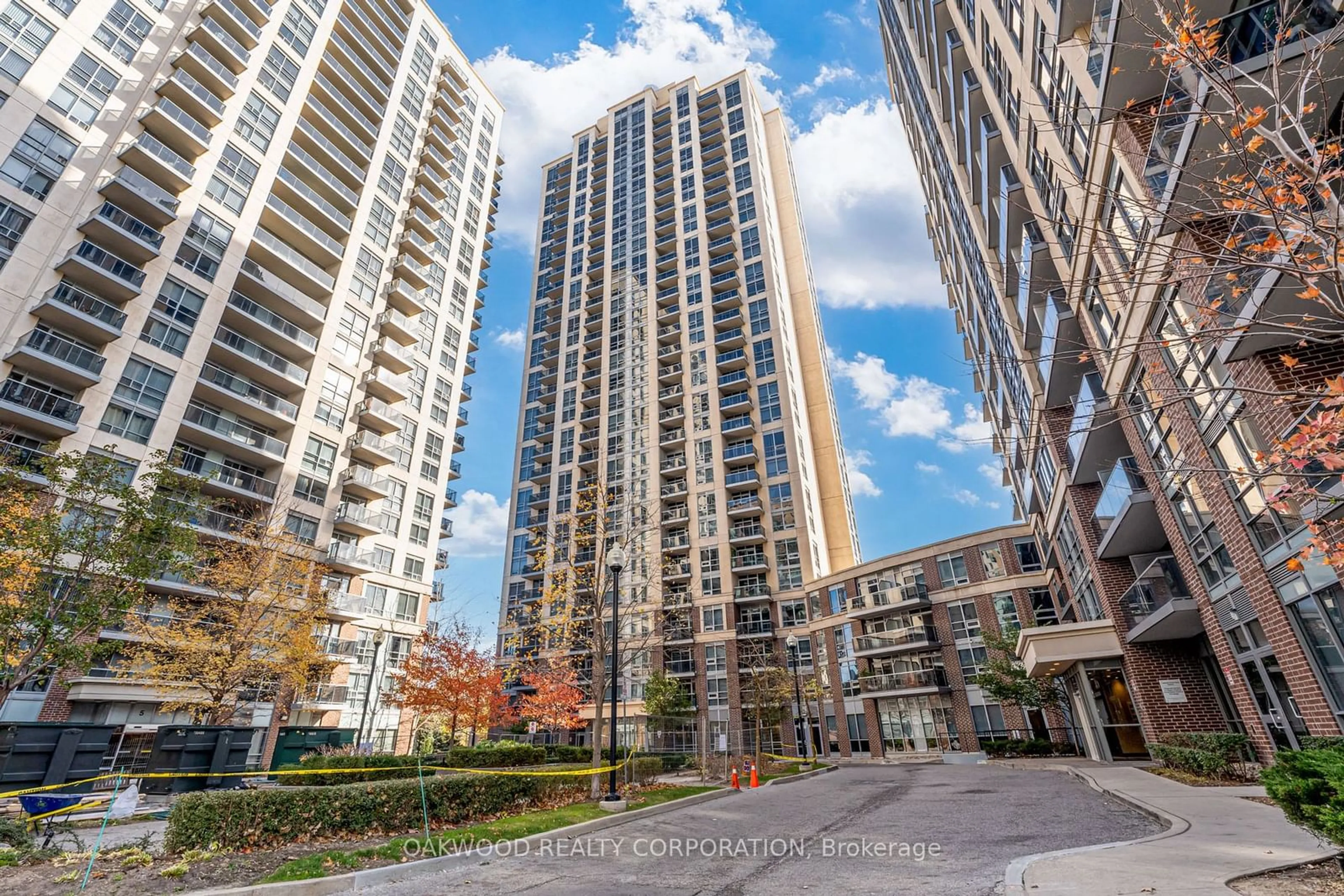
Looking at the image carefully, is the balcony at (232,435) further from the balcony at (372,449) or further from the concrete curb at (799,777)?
the concrete curb at (799,777)

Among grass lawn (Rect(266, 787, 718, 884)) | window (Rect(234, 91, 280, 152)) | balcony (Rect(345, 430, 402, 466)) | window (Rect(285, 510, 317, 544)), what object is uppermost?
window (Rect(234, 91, 280, 152))

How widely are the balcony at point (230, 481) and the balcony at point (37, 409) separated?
489 cm

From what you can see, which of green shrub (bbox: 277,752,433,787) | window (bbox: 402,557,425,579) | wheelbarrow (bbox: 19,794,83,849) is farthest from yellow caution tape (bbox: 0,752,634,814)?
window (bbox: 402,557,425,579)

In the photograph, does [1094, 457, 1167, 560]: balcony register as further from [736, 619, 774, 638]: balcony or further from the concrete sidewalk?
[736, 619, 774, 638]: balcony

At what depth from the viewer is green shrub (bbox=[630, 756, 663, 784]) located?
793 inches

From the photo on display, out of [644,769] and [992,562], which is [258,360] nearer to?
[644,769]

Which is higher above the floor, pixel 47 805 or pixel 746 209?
pixel 746 209

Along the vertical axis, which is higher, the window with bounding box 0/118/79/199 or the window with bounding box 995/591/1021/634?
the window with bounding box 0/118/79/199

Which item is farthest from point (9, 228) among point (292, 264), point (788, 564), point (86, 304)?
point (788, 564)

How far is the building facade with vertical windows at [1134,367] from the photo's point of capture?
1002 cm

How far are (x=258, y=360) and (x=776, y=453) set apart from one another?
42033 millimetres

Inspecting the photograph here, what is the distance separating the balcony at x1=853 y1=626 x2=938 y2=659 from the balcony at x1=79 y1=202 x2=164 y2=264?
51.9m

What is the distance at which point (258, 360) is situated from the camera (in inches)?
1495

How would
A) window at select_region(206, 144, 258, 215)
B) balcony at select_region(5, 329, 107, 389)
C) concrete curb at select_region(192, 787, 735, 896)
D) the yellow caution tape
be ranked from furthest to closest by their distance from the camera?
window at select_region(206, 144, 258, 215) → balcony at select_region(5, 329, 107, 389) → the yellow caution tape → concrete curb at select_region(192, 787, 735, 896)
